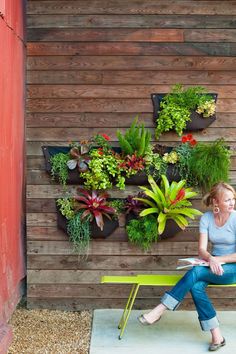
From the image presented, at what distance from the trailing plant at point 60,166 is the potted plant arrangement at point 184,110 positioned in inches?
34.9

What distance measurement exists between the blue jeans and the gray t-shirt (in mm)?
172

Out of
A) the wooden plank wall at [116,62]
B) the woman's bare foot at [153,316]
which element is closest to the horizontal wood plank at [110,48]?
the wooden plank wall at [116,62]

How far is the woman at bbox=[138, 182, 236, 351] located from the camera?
4086mm

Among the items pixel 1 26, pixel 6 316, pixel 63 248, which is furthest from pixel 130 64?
pixel 6 316

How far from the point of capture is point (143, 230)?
4.94 m

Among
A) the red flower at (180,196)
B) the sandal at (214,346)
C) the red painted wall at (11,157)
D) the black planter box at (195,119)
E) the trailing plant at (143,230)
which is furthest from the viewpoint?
the black planter box at (195,119)

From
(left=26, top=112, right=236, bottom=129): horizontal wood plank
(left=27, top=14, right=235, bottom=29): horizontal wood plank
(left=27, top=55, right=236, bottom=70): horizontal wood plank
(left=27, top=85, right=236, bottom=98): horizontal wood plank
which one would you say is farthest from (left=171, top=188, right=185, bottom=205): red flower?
(left=27, top=14, right=235, bottom=29): horizontal wood plank

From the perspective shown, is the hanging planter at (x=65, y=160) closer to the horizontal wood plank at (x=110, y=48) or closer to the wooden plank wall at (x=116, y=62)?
the wooden plank wall at (x=116, y=62)

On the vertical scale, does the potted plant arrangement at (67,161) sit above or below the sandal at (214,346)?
above

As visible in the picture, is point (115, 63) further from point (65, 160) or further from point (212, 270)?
point (212, 270)

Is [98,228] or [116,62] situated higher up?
[116,62]

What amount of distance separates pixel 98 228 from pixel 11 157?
39.6 inches

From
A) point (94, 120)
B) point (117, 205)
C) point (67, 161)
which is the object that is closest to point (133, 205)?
point (117, 205)

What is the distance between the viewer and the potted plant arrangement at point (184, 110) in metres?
4.98
